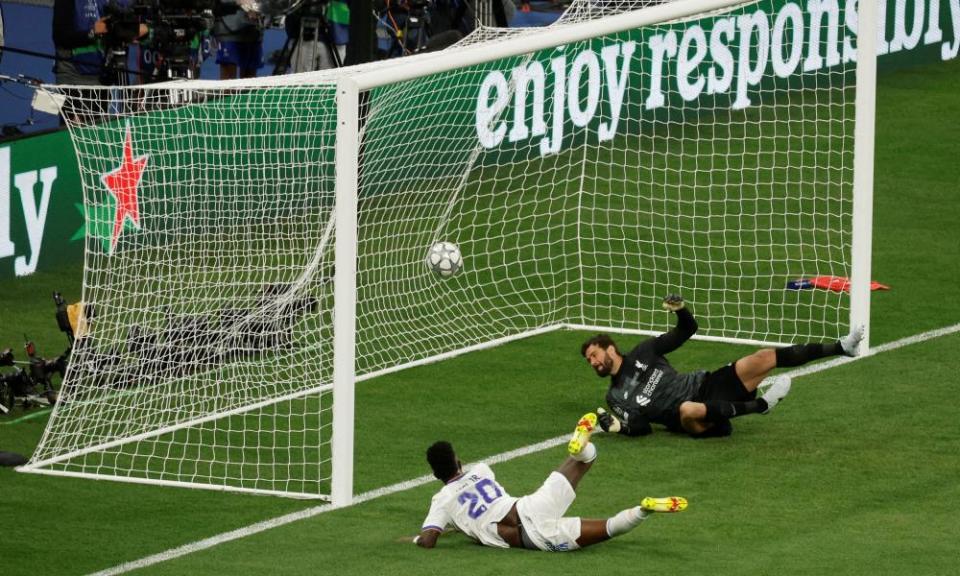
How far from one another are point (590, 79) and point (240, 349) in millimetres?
5846

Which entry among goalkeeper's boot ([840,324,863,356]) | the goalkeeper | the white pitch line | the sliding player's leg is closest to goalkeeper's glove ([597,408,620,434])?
the goalkeeper

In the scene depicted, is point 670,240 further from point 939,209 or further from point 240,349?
point 240,349

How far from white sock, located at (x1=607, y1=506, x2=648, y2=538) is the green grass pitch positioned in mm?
147

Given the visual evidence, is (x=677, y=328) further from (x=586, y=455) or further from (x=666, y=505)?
(x=666, y=505)

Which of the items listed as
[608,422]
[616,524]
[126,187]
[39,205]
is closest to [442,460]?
[616,524]

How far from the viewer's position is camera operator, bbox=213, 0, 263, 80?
63.6ft

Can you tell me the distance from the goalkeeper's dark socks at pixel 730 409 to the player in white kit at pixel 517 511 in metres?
2.06

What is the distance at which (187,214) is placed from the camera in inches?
566

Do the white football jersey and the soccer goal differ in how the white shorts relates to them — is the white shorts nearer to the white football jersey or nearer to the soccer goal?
the white football jersey

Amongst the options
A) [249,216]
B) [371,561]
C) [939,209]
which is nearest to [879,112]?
[939,209]

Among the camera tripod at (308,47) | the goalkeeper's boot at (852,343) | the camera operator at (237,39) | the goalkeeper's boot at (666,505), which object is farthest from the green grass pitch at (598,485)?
the camera tripod at (308,47)

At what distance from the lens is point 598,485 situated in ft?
39.7

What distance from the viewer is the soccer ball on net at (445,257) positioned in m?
15.3

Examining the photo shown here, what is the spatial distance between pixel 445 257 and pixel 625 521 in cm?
507
